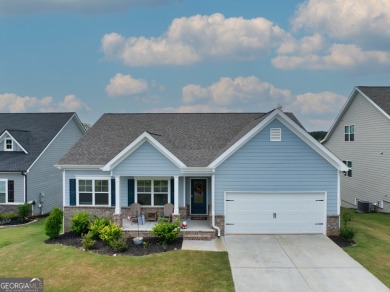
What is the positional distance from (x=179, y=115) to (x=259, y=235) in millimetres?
10034

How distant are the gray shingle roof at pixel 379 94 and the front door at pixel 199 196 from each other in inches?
524

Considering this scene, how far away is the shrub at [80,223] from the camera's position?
48.9 ft

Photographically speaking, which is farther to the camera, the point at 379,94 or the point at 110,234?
the point at 379,94

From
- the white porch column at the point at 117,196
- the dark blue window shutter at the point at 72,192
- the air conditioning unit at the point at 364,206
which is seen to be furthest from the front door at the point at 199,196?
the air conditioning unit at the point at 364,206

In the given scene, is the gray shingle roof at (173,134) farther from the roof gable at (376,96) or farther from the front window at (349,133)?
the front window at (349,133)

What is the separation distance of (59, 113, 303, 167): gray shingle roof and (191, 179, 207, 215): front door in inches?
63.9

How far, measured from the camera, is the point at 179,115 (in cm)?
2153

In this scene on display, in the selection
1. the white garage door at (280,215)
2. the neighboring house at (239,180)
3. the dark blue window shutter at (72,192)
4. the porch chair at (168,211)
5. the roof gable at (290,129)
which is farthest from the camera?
the dark blue window shutter at (72,192)

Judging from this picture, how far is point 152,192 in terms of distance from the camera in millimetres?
16562

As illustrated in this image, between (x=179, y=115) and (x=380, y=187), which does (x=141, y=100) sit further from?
(x=380, y=187)

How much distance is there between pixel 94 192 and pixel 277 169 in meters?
9.31

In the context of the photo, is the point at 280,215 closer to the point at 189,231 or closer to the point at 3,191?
the point at 189,231
